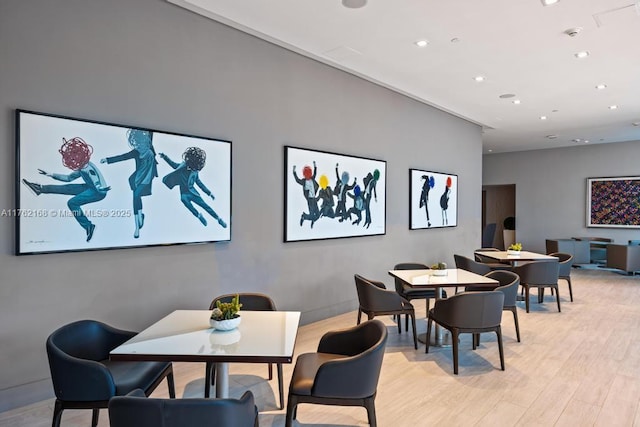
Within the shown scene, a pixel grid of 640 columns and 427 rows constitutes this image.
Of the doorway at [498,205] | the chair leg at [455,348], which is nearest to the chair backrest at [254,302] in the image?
the chair leg at [455,348]

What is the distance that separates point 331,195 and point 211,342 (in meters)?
3.40

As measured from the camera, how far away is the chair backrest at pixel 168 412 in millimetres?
1557

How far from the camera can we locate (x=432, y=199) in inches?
297

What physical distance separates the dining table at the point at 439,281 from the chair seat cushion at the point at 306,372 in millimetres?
1724

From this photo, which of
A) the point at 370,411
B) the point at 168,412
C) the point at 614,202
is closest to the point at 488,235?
the point at 614,202

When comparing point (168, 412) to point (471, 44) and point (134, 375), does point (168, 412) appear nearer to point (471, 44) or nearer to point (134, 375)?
point (134, 375)

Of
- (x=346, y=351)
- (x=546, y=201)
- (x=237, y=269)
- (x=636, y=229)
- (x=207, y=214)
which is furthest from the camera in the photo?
(x=546, y=201)

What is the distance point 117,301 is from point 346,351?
208cm

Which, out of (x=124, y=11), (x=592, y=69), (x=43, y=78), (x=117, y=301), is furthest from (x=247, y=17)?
(x=592, y=69)

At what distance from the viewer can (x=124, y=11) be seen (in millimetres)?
3477

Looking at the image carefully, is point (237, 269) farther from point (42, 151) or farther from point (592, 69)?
point (592, 69)

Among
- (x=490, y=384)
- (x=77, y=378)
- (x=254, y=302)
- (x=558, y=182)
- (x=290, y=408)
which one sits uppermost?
(x=558, y=182)

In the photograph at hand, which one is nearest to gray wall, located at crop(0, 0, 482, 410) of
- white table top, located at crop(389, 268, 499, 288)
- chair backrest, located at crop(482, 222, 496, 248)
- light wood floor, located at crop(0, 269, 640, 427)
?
light wood floor, located at crop(0, 269, 640, 427)

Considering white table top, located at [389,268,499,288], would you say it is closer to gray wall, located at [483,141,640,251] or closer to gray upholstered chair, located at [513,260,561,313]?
gray upholstered chair, located at [513,260,561,313]
